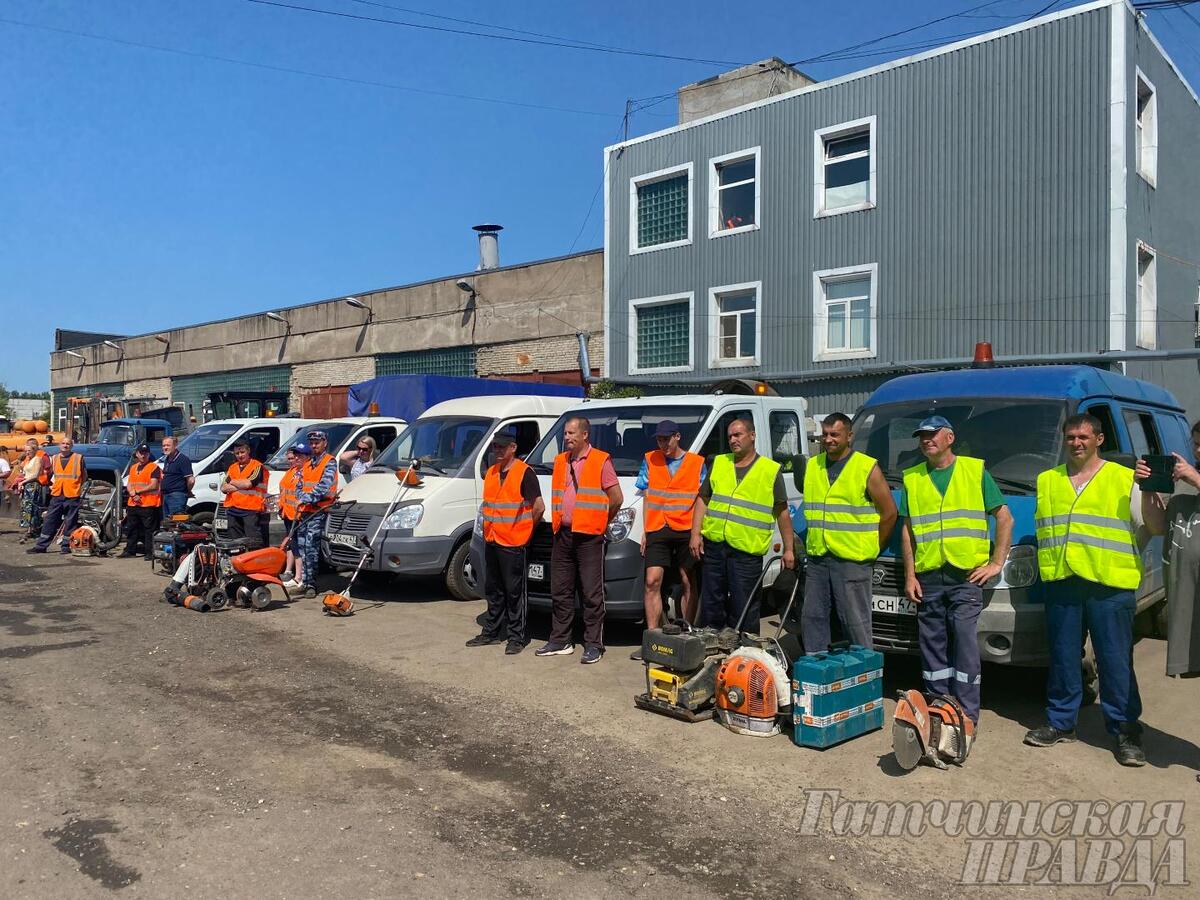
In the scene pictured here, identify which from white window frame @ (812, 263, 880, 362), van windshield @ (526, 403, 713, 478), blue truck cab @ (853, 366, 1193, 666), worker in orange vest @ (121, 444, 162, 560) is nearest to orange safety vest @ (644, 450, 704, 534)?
van windshield @ (526, 403, 713, 478)

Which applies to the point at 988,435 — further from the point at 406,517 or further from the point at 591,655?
the point at 406,517

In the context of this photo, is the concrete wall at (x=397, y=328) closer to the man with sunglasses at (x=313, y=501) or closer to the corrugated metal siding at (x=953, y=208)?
the corrugated metal siding at (x=953, y=208)

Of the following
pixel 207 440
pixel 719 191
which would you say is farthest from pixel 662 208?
pixel 207 440

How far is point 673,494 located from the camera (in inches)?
289

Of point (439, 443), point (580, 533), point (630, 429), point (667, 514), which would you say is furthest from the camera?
point (439, 443)

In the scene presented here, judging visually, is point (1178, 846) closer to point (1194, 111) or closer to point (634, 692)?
point (634, 692)

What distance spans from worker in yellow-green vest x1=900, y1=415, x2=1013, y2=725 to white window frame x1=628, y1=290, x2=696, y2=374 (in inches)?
632

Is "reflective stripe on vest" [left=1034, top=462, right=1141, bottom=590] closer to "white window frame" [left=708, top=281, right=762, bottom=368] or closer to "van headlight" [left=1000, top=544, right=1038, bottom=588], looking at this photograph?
"van headlight" [left=1000, top=544, right=1038, bottom=588]

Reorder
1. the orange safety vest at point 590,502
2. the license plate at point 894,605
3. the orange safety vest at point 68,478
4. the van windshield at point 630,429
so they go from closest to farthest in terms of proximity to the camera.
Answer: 1. the license plate at point 894,605
2. the orange safety vest at point 590,502
3. the van windshield at point 630,429
4. the orange safety vest at point 68,478

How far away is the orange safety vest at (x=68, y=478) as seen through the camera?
47.2ft

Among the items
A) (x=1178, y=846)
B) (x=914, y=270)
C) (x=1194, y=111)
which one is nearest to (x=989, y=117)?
(x=914, y=270)

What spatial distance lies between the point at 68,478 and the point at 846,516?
1270 centimetres

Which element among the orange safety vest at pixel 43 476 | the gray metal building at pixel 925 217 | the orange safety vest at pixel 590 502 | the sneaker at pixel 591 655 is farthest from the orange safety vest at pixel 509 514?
the orange safety vest at pixel 43 476

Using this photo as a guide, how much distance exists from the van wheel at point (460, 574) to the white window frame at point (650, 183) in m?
13.4
